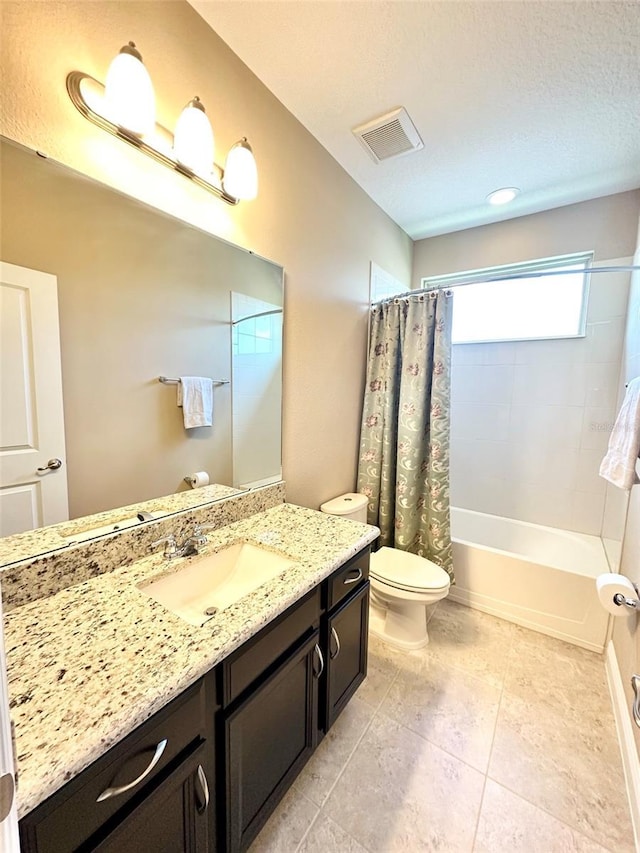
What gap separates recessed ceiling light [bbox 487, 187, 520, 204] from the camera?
209cm

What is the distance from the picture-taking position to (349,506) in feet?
6.59

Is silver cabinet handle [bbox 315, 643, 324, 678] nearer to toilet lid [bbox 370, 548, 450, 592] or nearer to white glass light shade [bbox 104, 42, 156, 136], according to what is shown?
toilet lid [bbox 370, 548, 450, 592]

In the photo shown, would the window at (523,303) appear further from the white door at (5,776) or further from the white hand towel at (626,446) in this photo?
the white door at (5,776)

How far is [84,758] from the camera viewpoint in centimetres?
52

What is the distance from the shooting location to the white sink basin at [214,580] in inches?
40.6

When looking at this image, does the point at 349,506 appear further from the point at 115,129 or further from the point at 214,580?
the point at 115,129

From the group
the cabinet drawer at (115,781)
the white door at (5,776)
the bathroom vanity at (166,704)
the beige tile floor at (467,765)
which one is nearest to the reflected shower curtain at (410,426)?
the beige tile floor at (467,765)

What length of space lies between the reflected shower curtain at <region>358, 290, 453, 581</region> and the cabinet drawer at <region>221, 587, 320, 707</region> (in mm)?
1261

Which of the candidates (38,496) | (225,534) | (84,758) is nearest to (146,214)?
(38,496)

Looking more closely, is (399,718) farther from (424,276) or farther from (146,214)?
(424,276)

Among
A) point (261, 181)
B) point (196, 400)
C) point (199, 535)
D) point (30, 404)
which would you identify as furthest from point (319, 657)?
point (261, 181)

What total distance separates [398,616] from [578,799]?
0.86 meters

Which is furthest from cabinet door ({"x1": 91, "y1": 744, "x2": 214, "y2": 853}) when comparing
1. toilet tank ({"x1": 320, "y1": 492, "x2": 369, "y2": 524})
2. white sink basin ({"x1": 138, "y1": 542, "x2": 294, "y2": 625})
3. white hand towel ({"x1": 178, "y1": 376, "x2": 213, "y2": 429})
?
toilet tank ({"x1": 320, "y1": 492, "x2": 369, "y2": 524})

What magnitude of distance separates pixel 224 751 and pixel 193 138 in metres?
1.75
